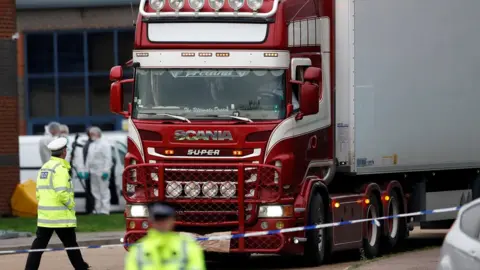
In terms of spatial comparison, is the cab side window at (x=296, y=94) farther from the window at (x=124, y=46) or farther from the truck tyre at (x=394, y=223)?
the window at (x=124, y=46)

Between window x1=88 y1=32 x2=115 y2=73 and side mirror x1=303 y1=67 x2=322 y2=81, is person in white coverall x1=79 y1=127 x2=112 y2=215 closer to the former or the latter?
side mirror x1=303 y1=67 x2=322 y2=81

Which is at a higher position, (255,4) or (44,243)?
(255,4)

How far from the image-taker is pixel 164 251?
349 inches

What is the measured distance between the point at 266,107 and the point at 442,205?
18.3ft

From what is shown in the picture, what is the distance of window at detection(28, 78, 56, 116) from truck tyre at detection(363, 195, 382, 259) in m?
26.0

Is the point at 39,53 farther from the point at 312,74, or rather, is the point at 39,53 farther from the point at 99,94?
the point at 312,74

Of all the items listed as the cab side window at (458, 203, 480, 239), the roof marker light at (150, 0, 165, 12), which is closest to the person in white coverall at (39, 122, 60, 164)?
the roof marker light at (150, 0, 165, 12)

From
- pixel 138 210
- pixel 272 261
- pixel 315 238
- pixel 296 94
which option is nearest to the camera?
pixel 138 210

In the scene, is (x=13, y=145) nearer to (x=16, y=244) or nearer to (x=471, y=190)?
(x=16, y=244)

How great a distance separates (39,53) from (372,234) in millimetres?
26179

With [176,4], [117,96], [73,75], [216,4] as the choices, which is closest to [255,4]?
[216,4]

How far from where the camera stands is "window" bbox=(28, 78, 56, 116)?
44375 millimetres

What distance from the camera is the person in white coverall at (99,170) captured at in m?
29.0

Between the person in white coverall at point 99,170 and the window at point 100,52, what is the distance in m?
14.8
